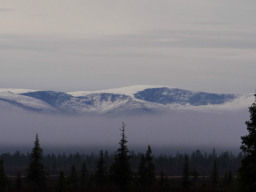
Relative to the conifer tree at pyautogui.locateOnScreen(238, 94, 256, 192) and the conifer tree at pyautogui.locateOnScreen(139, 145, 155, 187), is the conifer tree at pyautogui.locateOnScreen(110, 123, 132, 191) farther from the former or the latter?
the conifer tree at pyautogui.locateOnScreen(238, 94, 256, 192)

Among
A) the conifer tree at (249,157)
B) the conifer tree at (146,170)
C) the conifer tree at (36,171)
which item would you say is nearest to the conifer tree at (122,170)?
the conifer tree at (36,171)

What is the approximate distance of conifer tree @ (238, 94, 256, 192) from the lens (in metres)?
38.7

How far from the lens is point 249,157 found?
128ft

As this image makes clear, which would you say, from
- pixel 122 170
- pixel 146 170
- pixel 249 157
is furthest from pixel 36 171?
pixel 249 157

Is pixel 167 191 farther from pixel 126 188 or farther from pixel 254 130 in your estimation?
pixel 254 130

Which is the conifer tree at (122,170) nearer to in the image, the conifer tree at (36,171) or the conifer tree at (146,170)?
the conifer tree at (36,171)

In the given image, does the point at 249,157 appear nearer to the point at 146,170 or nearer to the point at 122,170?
the point at 122,170

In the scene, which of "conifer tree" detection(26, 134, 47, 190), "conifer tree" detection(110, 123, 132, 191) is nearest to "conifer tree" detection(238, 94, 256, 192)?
"conifer tree" detection(110, 123, 132, 191)

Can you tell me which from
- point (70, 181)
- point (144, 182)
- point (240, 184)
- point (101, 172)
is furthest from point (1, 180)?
point (240, 184)

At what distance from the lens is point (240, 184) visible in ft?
131

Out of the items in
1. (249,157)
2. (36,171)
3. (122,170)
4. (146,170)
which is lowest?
(36,171)

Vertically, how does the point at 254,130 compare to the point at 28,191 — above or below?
above

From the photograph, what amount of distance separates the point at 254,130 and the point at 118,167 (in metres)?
45.5

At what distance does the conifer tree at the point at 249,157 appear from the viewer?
38.7m
